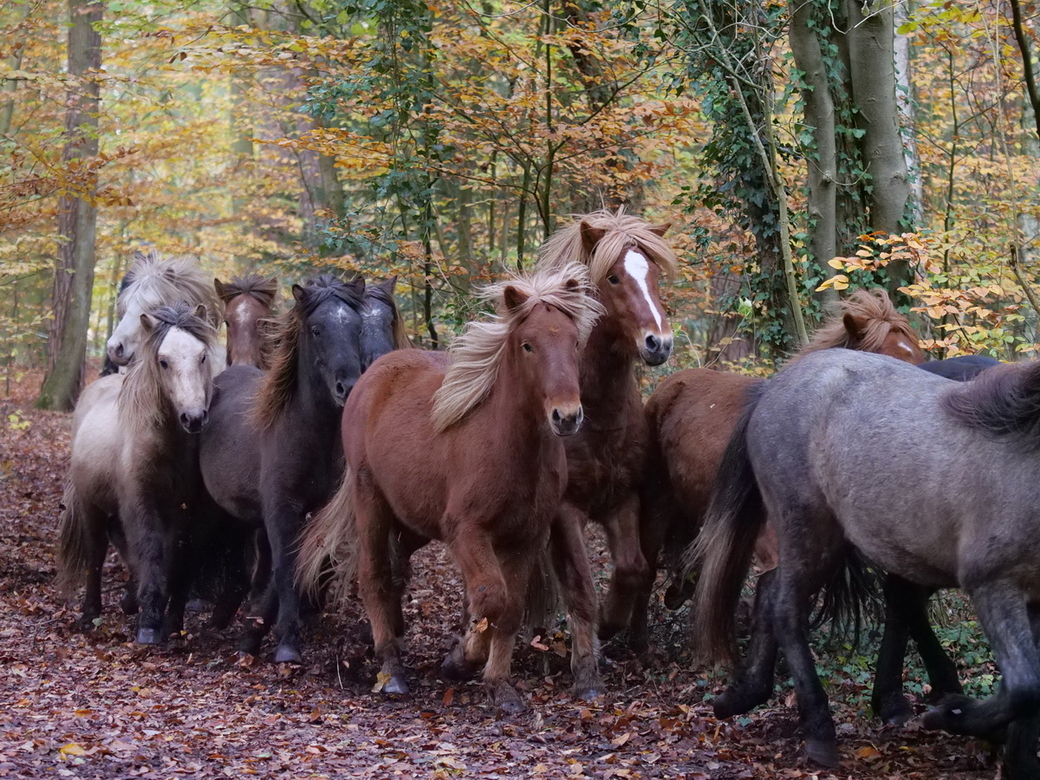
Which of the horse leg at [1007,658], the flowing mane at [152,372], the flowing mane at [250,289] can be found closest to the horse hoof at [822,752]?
the horse leg at [1007,658]

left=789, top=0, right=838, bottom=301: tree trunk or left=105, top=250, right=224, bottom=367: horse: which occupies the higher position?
left=789, top=0, right=838, bottom=301: tree trunk

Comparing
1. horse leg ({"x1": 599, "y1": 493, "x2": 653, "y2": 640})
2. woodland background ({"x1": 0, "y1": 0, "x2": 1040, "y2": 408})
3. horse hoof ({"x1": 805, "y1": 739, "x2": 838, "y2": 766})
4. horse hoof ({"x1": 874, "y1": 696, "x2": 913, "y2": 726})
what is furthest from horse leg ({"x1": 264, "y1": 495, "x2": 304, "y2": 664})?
horse hoof ({"x1": 874, "y1": 696, "x2": 913, "y2": 726})

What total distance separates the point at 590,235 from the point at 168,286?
499 centimetres

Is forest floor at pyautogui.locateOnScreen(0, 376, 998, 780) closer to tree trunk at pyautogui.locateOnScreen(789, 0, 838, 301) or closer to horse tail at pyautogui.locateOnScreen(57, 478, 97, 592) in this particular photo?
horse tail at pyautogui.locateOnScreen(57, 478, 97, 592)

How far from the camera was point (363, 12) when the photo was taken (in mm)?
13008

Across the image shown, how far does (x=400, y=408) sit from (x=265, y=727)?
214 cm

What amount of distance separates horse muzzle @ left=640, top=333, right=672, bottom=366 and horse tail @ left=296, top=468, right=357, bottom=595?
2.24m

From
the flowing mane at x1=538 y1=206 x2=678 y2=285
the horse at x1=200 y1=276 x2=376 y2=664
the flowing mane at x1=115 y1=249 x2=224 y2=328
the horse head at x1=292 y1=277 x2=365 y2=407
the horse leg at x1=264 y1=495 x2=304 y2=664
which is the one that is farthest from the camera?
the flowing mane at x1=115 y1=249 x2=224 y2=328

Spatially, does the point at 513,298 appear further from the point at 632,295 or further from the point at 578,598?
the point at 578,598

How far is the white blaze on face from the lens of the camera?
703 centimetres

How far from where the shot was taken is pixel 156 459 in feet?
29.0

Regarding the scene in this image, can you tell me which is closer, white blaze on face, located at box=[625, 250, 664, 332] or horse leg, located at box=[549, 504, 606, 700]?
horse leg, located at box=[549, 504, 606, 700]

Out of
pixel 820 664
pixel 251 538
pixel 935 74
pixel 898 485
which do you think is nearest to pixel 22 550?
pixel 251 538

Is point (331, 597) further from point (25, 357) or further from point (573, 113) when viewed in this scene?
point (25, 357)
